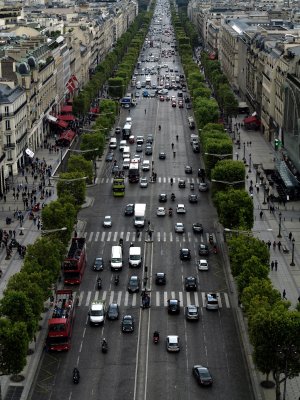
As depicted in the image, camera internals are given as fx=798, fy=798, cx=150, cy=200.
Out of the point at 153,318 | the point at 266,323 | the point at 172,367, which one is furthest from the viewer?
the point at 153,318

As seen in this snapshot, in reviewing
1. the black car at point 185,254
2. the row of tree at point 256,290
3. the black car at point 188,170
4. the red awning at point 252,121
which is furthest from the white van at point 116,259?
the red awning at point 252,121

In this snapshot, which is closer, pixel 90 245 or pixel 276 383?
pixel 276 383

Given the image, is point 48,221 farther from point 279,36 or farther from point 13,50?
point 279,36

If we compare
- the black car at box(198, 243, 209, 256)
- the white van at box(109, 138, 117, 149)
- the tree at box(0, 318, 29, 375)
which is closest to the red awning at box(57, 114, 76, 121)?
the white van at box(109, 138, 117, 149)

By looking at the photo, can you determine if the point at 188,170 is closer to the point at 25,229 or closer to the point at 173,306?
the point at 25,229

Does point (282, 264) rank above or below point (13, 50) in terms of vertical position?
below

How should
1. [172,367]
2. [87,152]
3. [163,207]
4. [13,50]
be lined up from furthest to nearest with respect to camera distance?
[13,50], [87,152], [163,207], [172,367]

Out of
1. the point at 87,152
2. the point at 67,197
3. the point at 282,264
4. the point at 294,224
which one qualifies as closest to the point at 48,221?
the point at 67,197
